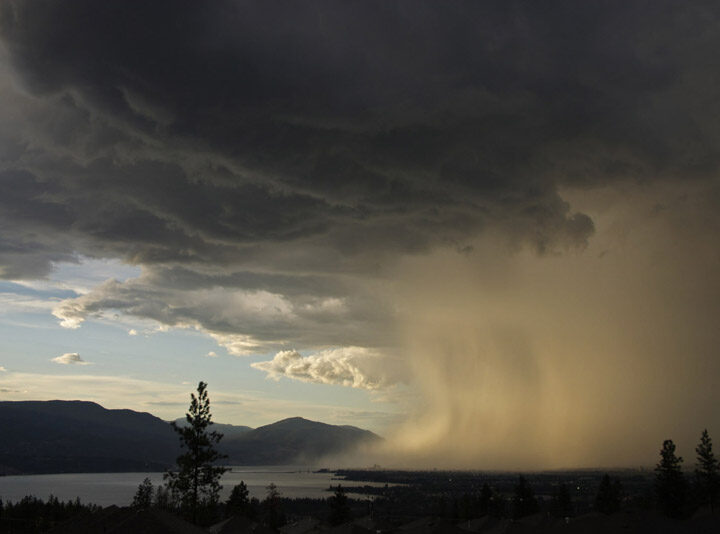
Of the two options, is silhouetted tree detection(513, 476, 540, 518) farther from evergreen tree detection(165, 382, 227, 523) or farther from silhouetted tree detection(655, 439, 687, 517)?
evergreen tree detection(165, 382, 227, 523)

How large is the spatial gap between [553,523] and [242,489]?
6424 cm

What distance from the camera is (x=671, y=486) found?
3885 inches

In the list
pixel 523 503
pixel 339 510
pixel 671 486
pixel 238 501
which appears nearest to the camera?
pixel 671 486

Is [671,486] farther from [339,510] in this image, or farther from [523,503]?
[339,510]

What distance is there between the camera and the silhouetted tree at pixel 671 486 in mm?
97688

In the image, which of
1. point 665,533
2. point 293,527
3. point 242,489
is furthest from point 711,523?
point 242,489

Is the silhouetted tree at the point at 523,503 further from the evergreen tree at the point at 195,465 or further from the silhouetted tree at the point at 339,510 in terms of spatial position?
the evergreen tree at the point at 195,465

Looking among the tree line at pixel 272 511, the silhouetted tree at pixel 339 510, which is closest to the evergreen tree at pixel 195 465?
the tree line at pixel 272 511

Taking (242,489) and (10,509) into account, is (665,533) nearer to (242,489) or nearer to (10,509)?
(242,489)

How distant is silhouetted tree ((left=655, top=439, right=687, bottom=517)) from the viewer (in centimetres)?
9769

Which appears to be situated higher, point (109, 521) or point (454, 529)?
point (109, 521)

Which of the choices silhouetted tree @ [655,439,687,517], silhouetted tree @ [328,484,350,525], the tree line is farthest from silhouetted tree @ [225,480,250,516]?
silhouetted tree @ [655,439,687,517]

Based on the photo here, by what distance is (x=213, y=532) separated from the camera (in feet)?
167

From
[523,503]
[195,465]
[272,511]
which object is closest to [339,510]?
[272,511]
